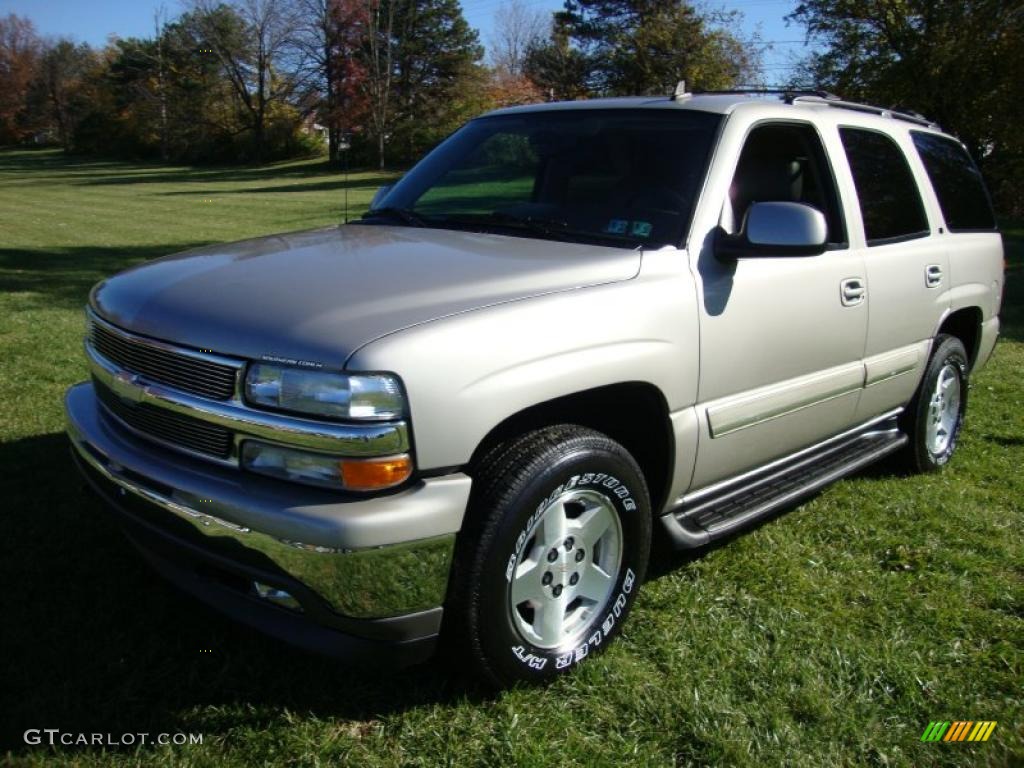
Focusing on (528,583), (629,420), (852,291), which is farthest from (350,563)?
(852,291)

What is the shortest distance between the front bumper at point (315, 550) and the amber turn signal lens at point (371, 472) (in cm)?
4

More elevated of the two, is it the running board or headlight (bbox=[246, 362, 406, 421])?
headlight (bbox=[246, 362, 406, 421])

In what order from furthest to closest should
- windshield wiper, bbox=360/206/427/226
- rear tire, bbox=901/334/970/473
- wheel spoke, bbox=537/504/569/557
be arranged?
rear tire, bbox=901/334/970/473, windshield wiper, bbox=360/206/427/226, wheel spoke, bbox=537/504/569/557

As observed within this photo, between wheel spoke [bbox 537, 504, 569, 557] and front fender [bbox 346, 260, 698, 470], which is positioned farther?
wheel spoke [bbox 537, 504, 569, 557]

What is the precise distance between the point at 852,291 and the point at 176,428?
2.78m

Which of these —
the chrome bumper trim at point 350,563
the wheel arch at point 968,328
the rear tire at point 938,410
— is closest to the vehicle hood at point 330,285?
the chrome bumper trim at point 350,563

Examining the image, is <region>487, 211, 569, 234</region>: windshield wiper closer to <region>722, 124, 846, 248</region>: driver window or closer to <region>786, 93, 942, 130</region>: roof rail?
<region>722, 124, 846, 248</region>: driver window

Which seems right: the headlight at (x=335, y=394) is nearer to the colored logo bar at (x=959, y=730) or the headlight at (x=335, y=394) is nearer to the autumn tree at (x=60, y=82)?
the colored logo bar at (x=959, y=730)

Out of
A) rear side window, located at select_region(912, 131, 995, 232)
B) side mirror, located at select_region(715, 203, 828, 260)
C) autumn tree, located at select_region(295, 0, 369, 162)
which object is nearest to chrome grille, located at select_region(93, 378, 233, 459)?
side mirror, located at select_region(715, 203, 828, 260)

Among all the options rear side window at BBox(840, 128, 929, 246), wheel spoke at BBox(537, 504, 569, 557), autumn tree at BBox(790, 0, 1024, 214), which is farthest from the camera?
autumn tree at BBox(790, 0, 1024, 214)

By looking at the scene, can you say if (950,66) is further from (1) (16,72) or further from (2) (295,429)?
(1) (16,72)

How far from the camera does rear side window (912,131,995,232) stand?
4.81 m

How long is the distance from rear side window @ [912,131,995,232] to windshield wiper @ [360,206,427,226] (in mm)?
2735

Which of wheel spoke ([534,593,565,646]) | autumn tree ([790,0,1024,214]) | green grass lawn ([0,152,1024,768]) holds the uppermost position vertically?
autumn tree ([790,0,1024,214])
